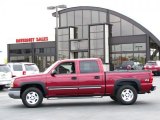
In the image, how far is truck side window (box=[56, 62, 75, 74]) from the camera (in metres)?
13.8

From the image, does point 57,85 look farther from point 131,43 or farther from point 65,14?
point 65,14

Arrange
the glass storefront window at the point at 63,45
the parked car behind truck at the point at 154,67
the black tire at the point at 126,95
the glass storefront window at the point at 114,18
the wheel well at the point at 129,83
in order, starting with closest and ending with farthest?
the black tire at the point at 126,95
the wheel well at the point at 129,83
the parked car behind truck at the point at 154,67
the glass storefront window at the point at 114,18
the glass storefront window at the point at 63,45

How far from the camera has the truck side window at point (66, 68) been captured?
1375 cm

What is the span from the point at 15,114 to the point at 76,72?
9.72 ft

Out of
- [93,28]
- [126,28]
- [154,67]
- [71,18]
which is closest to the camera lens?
[154,67]

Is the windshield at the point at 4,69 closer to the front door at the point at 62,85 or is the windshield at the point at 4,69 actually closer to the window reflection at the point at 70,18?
the front door at the point at 62,85

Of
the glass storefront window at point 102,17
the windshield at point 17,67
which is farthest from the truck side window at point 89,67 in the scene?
the glass storefront window at point 102,17

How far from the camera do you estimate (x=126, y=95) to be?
13734mm

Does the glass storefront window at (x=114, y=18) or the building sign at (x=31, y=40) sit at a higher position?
the glass storefront window at (x=114, y=18)

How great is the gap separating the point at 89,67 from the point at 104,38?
41.5 metres

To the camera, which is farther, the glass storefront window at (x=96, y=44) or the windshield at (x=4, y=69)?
the glass storefront window at (x=96, y=44)

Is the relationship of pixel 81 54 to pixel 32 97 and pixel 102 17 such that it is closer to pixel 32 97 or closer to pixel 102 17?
pixel 102 17

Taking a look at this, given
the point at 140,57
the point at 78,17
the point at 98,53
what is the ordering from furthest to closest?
1. the point at 78,17
2. the point at 98,53
3. the point at 140,57

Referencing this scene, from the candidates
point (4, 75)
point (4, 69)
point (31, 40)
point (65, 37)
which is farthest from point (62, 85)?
point (31, 40)
